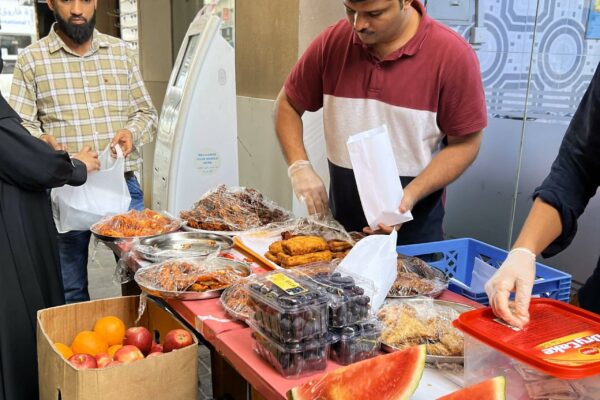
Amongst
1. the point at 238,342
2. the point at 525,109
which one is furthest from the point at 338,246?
the point at 525,109

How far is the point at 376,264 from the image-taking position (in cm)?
168

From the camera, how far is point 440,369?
1379mm

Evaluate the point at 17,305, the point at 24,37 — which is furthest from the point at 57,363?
the point at 24,37

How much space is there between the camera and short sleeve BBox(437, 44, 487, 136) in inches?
88.1

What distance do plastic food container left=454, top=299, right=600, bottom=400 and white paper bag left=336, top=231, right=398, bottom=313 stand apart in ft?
1.30

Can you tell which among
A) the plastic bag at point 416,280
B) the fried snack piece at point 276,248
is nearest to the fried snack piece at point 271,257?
the fried snack piece at point 276,248

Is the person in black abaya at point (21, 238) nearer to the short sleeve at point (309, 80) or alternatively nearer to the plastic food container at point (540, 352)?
the short sleeve at point (309, 80)

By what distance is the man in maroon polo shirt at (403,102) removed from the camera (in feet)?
7.30

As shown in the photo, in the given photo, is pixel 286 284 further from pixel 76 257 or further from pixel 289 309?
pixel 76 257

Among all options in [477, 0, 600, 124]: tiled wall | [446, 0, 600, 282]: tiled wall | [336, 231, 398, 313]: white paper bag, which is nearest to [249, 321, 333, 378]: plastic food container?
[336, 231, 398, 313]: white paper bag

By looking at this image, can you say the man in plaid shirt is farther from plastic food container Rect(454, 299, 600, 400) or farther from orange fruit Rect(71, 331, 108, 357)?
plastic food container Rect(454, 299, 600, 400)

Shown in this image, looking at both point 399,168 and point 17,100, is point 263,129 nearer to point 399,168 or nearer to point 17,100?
point 17,100

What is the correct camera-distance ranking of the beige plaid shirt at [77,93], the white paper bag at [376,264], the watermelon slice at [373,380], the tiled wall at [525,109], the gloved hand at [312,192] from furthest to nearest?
the tiled wall at [525,109] → the beige plaid shirt at [77,93] → the gloved hand at [312,192] → the white paper bag at [376,264] → the watermelon slice at [373,380]

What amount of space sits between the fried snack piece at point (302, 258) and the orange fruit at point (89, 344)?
67 centimetres
